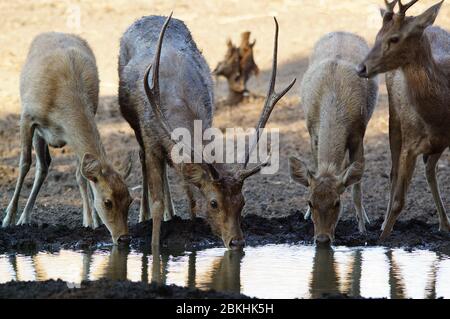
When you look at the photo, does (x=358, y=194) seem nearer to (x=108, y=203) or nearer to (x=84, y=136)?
(x=108, y=203)

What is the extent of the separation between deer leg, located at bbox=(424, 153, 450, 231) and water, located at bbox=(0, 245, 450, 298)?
133 centimetres

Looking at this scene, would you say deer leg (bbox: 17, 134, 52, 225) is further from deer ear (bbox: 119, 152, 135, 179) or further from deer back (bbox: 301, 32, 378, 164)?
deer back (bbox: 301, 32, 378, 164)

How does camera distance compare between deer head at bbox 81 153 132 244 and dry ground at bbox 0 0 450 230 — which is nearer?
deer head at bbox 81 153 132 244

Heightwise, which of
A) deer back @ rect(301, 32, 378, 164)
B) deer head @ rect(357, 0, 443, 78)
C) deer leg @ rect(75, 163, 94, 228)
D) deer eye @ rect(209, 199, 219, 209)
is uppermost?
deer head @ rect(357, 0, 443, 78)

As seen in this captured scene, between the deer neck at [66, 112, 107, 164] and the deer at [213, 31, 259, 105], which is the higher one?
A: the deer at [213, 31, 259, 105]

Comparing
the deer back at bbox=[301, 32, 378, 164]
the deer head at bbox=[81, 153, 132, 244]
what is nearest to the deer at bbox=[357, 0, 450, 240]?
the deer back at bbox=[301, 32, 378, 164]

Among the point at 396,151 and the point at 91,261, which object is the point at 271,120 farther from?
the point at 91,261

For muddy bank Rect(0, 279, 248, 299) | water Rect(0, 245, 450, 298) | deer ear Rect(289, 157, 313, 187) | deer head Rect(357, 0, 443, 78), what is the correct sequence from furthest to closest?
1. deer ear Rect(289, 157, 313, 187)
2. deer head Rect(357, 0, 443, 78)
3. water Rect(0, 245, 450, 298)
4. muddy bank Rect(0, 279, 248, 299)

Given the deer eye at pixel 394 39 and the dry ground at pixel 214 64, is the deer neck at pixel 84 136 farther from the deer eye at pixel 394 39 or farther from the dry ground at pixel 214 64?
the deer eye at pixel 394 39

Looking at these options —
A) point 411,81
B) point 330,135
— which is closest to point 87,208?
point 330,135

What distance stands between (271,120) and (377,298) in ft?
30.1

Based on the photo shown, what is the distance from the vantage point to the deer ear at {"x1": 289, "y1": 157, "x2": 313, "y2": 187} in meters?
11.3

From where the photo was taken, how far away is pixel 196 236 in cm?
1159

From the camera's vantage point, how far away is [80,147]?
11805mm
